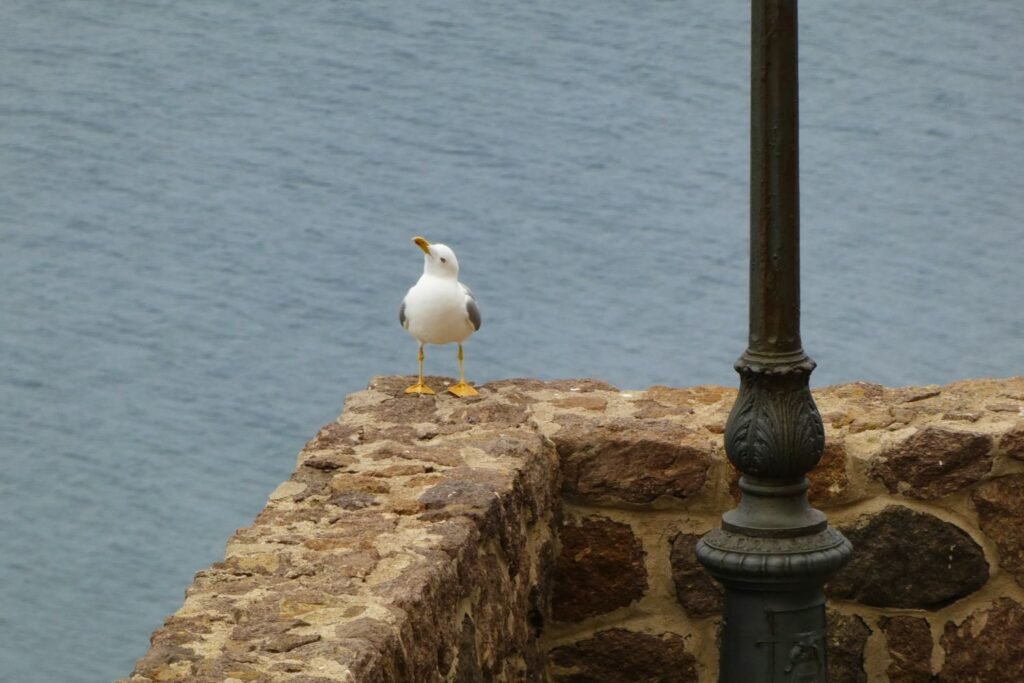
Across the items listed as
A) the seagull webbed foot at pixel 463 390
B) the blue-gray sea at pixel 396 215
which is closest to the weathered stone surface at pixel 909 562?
the seagull webbed foot at pixel 463 390

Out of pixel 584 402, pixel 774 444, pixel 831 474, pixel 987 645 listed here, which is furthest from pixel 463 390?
pixel 987 645

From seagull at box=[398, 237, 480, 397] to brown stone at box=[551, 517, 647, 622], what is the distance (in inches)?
13.9

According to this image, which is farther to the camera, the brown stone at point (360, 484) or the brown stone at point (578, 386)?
the brown stone at point (578, 386)

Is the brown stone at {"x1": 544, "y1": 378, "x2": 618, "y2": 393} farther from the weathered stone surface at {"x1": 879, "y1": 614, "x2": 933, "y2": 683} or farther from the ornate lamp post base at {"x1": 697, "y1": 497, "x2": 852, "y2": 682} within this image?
the ornate lamp post base at {"x1": 697, "y1": 497, "x2": 852, "y2": 682}

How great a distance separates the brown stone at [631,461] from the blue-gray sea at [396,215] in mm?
4296

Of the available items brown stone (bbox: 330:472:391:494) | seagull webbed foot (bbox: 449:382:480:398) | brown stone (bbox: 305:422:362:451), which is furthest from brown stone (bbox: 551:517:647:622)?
brown stone (bbox: 330:472:391:494)

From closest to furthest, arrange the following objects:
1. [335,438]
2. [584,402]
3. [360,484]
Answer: [360,484] < [335,438] < [584,402]

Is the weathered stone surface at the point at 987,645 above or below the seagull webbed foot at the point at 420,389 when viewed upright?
below

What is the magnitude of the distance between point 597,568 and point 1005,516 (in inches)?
27.8

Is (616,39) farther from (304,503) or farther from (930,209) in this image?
(304,503)

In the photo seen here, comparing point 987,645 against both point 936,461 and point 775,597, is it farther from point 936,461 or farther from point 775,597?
point 775,597

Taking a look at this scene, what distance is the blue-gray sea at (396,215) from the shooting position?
7586 millimetres

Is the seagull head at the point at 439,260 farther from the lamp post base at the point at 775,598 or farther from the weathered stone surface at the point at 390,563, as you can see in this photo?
the lamp post base at the point at 775,598

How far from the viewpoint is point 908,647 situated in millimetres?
3111
